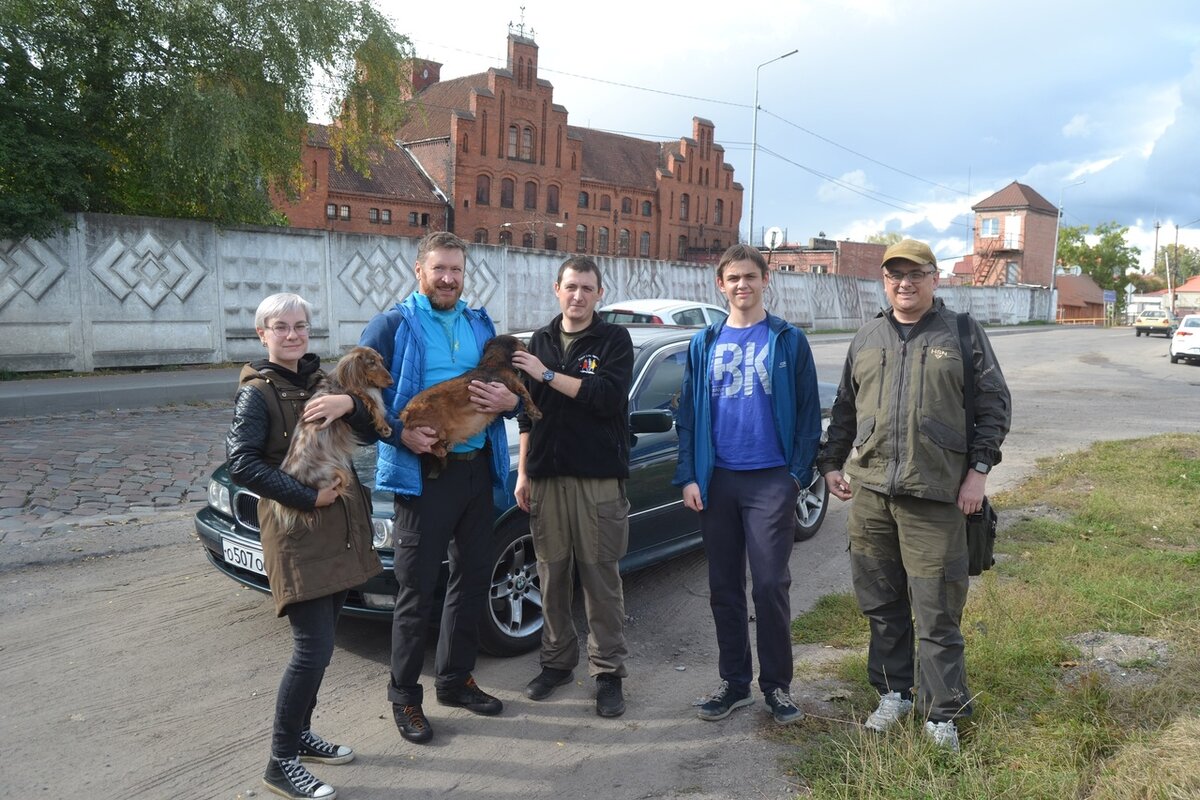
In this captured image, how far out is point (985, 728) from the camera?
11.3 ft

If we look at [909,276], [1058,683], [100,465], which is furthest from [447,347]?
[100,465]

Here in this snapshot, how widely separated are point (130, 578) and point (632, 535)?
3275 mm

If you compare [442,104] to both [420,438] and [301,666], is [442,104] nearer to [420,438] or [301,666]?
[420,438]

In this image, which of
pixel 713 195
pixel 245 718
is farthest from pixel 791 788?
pixel 713 195

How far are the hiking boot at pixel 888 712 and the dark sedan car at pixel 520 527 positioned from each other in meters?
1.64

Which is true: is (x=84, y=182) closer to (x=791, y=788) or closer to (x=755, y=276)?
(x=755, y=276)

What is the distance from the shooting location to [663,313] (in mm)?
14234

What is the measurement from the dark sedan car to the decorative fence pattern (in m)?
11.6

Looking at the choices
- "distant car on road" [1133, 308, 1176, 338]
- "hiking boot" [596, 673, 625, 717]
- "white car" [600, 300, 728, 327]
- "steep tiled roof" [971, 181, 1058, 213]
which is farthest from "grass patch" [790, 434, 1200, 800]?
"steep tiled roof" [971, 181, 1058, 213]

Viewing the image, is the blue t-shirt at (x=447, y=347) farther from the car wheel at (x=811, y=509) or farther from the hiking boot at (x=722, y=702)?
the car wheel at (x=811, y=509)

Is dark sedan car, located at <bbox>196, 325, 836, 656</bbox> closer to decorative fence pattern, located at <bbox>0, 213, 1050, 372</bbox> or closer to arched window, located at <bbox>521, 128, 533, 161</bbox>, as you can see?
decorative fence pattern, located at <bbox>0, 213, 1050, 372</bbox>

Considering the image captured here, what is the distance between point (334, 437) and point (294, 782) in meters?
1.27

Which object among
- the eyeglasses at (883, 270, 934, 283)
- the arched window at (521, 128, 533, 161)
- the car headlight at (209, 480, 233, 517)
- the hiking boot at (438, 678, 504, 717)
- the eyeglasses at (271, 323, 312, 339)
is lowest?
the hiking boot at (438, 678, 504, 717)

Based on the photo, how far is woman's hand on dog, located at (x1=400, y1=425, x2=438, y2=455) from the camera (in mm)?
3416
